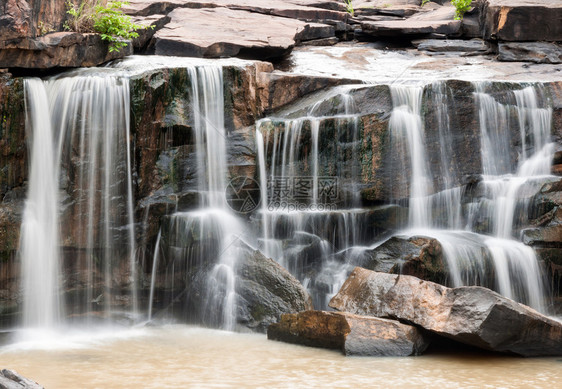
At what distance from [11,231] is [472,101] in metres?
7.30

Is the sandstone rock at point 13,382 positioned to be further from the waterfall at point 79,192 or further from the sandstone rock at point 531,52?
the sandstone rock at point 531,52

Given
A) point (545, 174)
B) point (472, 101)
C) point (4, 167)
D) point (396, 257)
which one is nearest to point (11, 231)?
point (4, 167)

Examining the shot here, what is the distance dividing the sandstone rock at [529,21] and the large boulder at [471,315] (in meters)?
8.58

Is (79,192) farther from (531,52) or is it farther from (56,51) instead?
(531,52)

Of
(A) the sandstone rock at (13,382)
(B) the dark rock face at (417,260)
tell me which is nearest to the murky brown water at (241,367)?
(A) the sandstone rock at (13,382)

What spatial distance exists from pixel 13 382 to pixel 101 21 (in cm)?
749

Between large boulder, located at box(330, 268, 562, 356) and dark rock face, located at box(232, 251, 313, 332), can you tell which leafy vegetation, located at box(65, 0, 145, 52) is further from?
large boulder, located at box(330, 268, 562, 356)

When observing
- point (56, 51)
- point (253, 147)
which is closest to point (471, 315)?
point (253, 147)

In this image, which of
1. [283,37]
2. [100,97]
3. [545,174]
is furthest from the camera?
[283,37]

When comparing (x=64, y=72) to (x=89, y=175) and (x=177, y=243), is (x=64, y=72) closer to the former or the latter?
(x=89, y=175)

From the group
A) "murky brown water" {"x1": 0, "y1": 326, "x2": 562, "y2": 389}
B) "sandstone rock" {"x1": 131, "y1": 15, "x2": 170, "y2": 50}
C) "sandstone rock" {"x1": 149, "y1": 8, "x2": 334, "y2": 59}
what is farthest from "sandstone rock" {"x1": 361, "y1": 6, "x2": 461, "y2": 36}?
"murky brown water" {"x1": 0, "y1": 326, "x2": 562, "y2": 389}

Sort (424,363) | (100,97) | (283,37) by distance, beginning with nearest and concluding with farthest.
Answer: (424,363) → (100,97) → (283,37)

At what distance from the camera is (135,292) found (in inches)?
374

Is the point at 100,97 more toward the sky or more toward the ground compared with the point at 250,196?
more toward the sky
